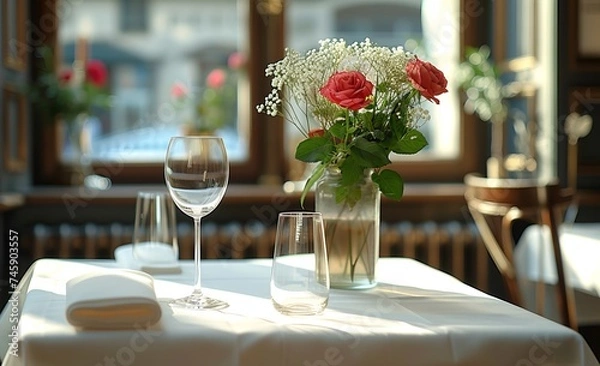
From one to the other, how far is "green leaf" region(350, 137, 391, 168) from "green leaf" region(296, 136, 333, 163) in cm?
5

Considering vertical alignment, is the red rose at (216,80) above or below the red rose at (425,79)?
above

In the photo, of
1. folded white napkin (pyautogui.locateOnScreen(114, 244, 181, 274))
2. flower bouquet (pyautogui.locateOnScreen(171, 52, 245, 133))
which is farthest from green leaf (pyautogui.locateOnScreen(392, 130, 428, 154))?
flower bouquet (pyautogui.locateOnScreen(171, 52, 245, 133))

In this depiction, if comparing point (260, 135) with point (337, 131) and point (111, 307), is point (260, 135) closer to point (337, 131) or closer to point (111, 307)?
point (337, 131)

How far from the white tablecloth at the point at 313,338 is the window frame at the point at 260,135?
7.11 feet

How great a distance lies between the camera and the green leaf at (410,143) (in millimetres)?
1451

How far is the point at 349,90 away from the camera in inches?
53.9

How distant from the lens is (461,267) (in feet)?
10.9

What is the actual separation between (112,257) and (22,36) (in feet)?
2.89

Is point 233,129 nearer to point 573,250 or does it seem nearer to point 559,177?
point 559,177

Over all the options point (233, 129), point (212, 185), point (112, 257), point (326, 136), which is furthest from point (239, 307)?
point (233, 129)

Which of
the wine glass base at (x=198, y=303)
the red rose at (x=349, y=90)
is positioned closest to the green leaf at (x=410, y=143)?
the red rose at (x=349, y=90)

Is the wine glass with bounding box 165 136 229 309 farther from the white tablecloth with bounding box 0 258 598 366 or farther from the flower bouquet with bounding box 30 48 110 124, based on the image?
the flower bouquet with bounding box 30 48 110 124

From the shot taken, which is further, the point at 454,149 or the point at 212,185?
the point at 454,149

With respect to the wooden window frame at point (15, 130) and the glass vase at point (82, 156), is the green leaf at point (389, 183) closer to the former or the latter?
the wooden window frame at point (15, 130)
